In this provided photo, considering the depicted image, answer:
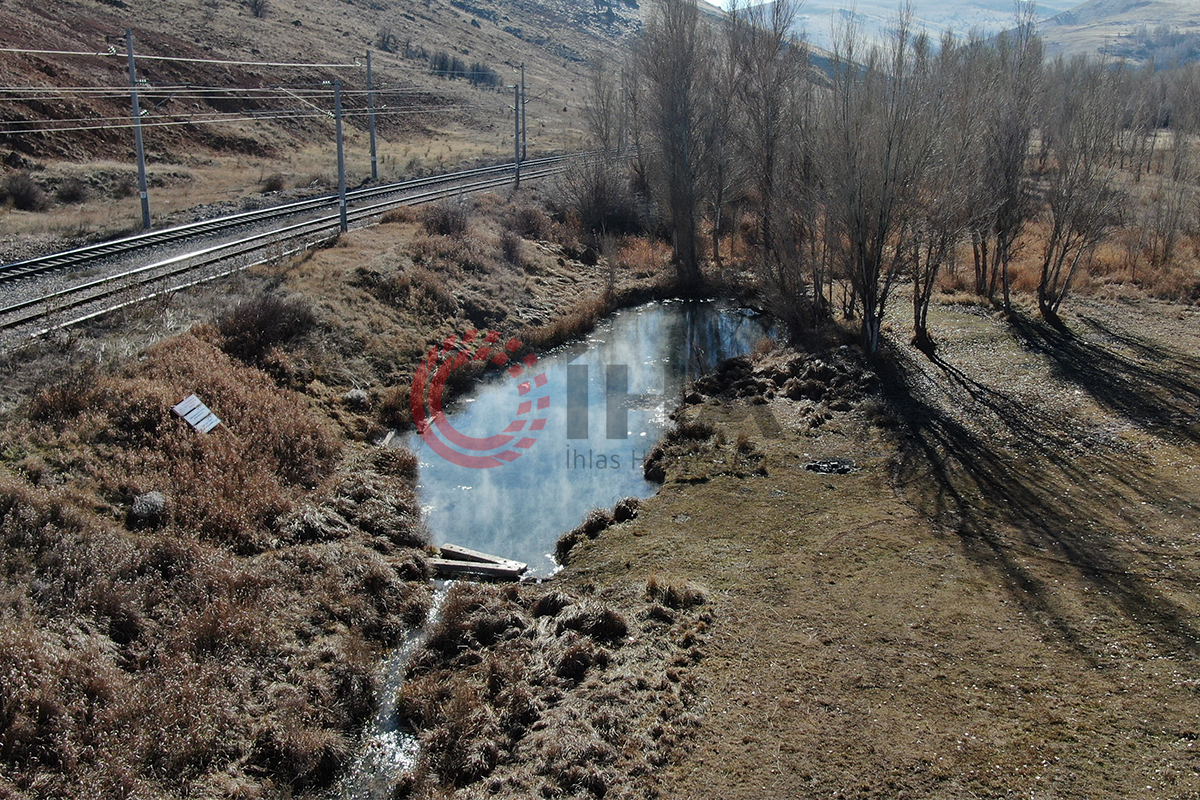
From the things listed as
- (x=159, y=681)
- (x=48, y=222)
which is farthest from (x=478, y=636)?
(x=48, y=222)

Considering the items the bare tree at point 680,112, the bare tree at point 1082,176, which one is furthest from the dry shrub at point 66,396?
the bare tree at point 1082,176

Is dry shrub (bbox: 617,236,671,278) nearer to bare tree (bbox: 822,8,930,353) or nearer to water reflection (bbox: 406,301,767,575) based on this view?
water reflection (bbox: 406,301,767,575)

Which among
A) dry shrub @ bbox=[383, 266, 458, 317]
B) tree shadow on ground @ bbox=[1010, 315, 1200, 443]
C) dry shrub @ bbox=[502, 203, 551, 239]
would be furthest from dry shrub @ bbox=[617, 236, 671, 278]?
tree shadow on ground @ bbox=[1010, 315, 1200, 443]

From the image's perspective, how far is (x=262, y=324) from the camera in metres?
18.2

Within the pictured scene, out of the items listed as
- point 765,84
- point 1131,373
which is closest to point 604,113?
point 765,84

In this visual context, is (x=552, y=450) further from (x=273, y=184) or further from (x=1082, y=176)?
(x=273, y=184)

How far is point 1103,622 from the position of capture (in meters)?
10.0

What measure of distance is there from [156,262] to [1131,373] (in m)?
25.3

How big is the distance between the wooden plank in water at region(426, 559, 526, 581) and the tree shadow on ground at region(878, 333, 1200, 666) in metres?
7.19

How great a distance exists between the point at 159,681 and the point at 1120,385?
20038mm

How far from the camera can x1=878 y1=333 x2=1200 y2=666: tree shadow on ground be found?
10.3 meters

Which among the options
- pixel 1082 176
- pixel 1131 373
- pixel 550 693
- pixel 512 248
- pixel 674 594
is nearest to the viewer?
pixel 550 693

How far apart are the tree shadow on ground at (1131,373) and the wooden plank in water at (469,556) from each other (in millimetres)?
13362

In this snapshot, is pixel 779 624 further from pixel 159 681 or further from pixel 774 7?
pixel 774 7
